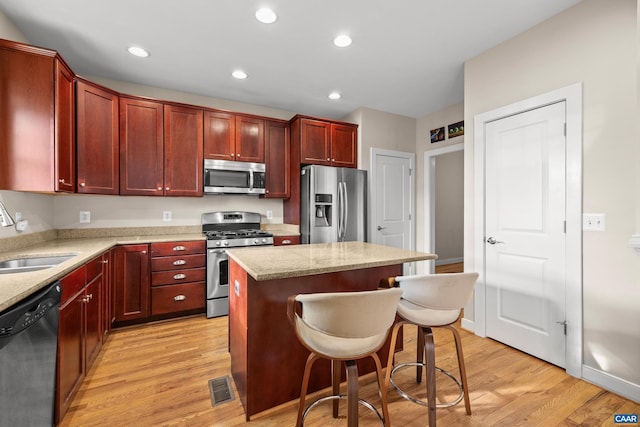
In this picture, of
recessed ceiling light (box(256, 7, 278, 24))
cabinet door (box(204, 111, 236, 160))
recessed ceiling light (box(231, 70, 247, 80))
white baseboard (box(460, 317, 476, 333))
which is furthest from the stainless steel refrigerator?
recessed ceiling light (box(256, 7, 278, 24))

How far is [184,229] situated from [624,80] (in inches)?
168

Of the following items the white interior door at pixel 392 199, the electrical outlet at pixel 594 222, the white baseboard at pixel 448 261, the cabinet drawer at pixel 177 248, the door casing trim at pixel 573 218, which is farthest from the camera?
the white baseboard at pixel 448 261

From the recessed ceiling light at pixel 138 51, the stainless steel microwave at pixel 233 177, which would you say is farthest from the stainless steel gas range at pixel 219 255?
the recessed ceiling light at pixel 138 51

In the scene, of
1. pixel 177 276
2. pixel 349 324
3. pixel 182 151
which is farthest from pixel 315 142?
pixel 349 324

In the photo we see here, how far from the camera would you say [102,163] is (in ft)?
9.32

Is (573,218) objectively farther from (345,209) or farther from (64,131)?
(64,131)

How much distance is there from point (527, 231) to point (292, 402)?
7.34ft

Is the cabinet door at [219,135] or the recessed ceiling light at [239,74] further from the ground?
the recessed ceiling light at [239,74]

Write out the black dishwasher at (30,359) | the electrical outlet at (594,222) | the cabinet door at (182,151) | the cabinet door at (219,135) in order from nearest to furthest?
the black dishwasher at (30,359) → the electrical outlet at (594,222) → the cabinet door at (182,151) → the cabinet door at (219,135)

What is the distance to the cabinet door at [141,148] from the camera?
120 inches

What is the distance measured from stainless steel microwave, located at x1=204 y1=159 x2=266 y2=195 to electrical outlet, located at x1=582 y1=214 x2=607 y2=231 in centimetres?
321

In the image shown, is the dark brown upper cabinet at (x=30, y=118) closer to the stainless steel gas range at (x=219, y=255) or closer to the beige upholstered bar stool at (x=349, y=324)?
the stainless steel gas range at (x=219, y=255)

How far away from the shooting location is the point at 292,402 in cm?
174

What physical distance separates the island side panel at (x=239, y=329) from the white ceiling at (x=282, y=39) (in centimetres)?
195
